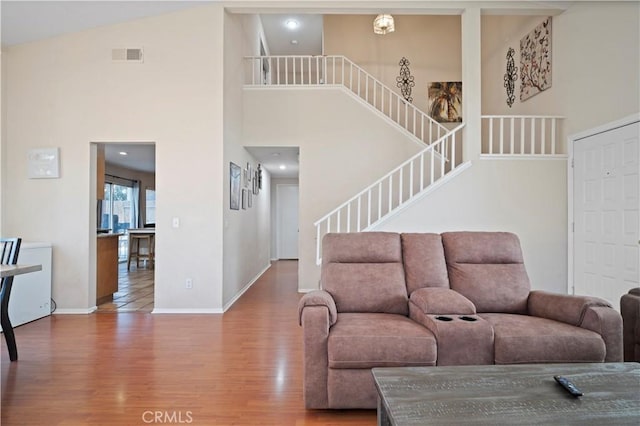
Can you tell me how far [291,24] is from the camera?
24.1 feet

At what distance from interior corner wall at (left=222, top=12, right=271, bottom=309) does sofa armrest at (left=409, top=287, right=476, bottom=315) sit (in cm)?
282

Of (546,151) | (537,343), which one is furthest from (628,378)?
(546,151)

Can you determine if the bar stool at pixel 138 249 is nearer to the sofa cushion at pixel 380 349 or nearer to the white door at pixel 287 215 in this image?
the white door at pixel 287 215

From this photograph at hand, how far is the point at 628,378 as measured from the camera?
4.79 feet

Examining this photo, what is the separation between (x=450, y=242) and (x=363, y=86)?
476cm

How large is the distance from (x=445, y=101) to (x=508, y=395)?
638 centimetres

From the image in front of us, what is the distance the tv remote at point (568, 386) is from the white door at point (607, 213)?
288 centimetres

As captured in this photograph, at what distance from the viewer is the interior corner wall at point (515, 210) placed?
4.38 metres

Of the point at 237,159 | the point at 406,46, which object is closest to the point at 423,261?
the point at 237,159

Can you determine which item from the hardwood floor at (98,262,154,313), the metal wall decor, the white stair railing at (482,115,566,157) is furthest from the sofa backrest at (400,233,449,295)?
the metal wall decor

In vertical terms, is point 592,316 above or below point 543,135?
below

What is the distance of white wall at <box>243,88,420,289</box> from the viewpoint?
5.48 metres

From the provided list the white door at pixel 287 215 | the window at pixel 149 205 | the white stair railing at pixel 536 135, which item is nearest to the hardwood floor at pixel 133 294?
the window at pixel 149 205

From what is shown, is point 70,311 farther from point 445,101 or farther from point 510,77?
point 510,77
